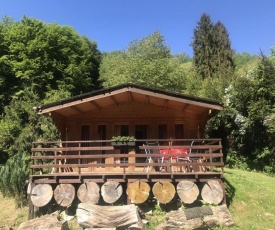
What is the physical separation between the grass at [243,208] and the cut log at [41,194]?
1.20m

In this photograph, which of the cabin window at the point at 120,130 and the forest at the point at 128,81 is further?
the forest at the point at 128,81

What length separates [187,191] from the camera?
9.71 meters

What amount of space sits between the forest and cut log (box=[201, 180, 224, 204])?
7189mm

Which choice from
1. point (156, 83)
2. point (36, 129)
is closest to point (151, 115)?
point (36, 129)

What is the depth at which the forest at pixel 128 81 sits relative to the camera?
18.5 meters

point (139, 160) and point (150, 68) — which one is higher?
point (150, 68)

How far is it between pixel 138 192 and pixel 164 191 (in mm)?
840

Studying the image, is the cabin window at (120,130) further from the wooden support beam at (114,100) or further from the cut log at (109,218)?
the cut log at (109,218)

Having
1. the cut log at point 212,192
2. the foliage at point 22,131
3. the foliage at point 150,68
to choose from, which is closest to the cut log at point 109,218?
the cut log at point 212,192

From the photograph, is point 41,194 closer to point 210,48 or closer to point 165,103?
point 165,103

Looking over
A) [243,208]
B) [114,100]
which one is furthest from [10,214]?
[243,208]

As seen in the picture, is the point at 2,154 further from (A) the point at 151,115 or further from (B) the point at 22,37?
(B) the point at 22,37

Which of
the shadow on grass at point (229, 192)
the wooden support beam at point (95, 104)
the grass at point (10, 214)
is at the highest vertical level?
the wooden support beam at point (95, 104)

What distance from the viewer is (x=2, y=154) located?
65.1 feet
